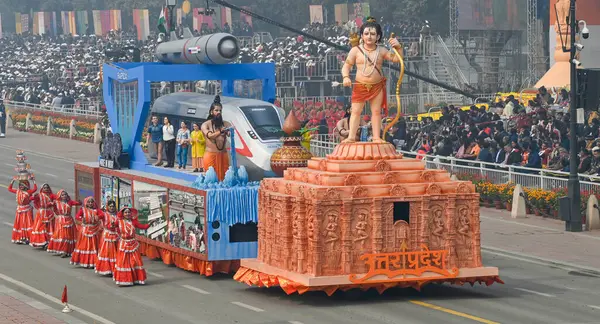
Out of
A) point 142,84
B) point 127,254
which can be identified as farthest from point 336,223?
point 142,84

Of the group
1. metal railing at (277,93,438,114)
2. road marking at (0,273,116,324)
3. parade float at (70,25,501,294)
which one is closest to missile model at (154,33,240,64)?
parade float at (70,25,501,294)

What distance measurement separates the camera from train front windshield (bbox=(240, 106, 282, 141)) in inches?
1291

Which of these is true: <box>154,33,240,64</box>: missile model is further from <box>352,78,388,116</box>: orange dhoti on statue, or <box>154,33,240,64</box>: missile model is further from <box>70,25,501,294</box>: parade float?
<box>352,78,388,116</box>: orange dhoti on statue

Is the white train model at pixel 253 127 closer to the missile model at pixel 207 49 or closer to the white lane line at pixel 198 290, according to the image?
the missile model at pixel 207 49

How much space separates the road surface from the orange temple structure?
1.56ft

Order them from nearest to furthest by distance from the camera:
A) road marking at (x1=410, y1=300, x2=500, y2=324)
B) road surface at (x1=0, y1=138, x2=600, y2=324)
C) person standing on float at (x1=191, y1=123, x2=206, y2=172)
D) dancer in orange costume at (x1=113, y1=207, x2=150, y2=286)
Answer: road marking at (x1=410, y1=300, x2=500, y2=324) < road surface at (x1=0, y1=138, x2=600, y2=324) < dancer in orange costume at (x1=113, y1=207, x2=150, y2=286) < person standing on float at (x1=191, y1=123, x2=206, y2=172)

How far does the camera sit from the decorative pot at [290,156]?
1124 inches

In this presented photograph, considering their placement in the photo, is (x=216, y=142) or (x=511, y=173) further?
(x=511, y=173)

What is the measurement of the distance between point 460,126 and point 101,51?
50.8 meters

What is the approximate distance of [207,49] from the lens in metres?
33.5

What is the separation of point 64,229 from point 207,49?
17.4 feet

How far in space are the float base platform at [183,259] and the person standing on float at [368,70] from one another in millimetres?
4228

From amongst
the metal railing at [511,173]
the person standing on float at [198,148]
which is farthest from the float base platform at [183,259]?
the metal railing at [511,173]

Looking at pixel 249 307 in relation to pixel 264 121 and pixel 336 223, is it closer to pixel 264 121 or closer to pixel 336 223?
pixel 336 223
